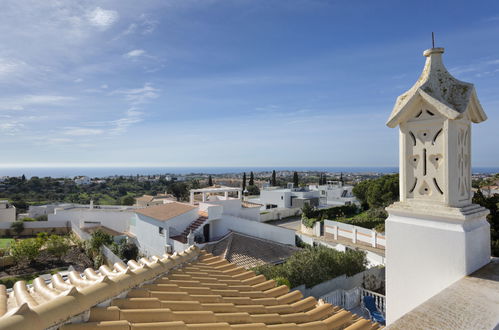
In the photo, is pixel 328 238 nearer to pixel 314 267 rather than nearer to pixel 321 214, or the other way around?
pixel 321 214

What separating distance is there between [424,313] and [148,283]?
2.78 m

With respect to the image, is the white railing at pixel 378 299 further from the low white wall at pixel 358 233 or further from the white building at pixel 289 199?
the white building at pixel 289 199

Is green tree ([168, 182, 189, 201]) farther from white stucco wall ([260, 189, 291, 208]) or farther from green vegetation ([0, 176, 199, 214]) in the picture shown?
white stucco wall ([260, 189, 291, 208])

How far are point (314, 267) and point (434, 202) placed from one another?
471 inches

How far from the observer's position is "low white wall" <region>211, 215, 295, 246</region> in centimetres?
2230

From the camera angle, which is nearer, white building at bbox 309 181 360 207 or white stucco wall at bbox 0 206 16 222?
white stucco wall at bbox 0 206 16 222

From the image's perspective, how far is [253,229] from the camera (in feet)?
74.9

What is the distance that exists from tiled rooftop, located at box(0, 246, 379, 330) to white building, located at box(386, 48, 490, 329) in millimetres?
752

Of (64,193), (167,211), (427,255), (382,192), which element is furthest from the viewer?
(64,193)

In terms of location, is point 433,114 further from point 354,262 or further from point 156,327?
point 354,262

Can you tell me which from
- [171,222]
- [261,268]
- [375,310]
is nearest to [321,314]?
[375,310]

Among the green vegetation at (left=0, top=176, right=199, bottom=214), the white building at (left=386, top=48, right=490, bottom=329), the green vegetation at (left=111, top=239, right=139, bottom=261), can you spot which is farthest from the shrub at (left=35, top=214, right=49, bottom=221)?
the white building at (left=386, top=48, right=490, bottom=329)

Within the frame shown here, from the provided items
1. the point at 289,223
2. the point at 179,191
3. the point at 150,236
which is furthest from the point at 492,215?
the point at 179,191

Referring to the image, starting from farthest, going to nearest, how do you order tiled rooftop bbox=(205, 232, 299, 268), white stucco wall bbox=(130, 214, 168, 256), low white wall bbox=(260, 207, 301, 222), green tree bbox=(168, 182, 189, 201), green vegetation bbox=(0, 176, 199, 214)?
green tree bbox=(168, 182, 189, 201), green vegetation bbox=(0, 176, 199, 214), low white wall bbox=(260, 207, 301, 222), white stucco wall bbox=(130, 214, 168, 256), tiled rooftop bbox=(205, 232, 299, 268)
